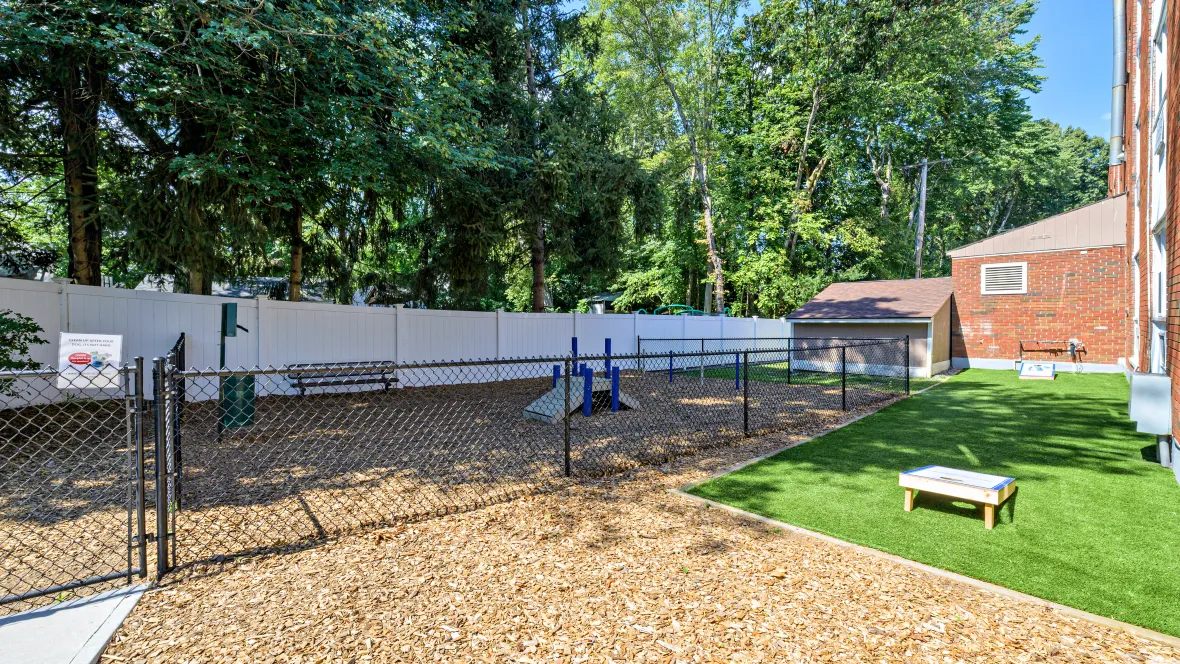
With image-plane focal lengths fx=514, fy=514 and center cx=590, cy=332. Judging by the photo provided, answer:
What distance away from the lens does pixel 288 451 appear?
18.5 ft

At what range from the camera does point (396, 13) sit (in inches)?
305

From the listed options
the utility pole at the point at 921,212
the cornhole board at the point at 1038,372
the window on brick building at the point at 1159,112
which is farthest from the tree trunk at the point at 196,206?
the utility pole at the point at 921,212

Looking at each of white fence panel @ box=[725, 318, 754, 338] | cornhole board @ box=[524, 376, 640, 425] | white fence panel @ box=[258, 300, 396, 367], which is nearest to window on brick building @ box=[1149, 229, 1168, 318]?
cornhole board @ box=[524, 376, 640, 425]

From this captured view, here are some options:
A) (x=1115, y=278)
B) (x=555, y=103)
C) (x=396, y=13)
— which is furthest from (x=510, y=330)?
(x=1115, y=278)

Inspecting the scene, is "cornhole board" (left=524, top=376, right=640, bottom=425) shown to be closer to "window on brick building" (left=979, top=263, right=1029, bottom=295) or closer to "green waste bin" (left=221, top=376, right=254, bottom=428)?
"green waste bin" (left=221, top=376, right=254, bottom=428)

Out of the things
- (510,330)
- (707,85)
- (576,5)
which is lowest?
(510,330)

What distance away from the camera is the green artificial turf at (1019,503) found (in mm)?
2912

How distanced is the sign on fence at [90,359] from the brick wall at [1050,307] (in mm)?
19086

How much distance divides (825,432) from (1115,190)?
14.2 m

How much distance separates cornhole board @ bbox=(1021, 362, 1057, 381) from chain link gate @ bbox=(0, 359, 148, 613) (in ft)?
55.4

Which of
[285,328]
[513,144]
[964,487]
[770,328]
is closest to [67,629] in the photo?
[964,487]

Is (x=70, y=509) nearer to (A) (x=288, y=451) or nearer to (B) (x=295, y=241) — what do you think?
(A) (x=288, y=451)

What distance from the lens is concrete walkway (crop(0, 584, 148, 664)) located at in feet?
7.01

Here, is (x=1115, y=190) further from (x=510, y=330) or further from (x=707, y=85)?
(x=510, y=330)
